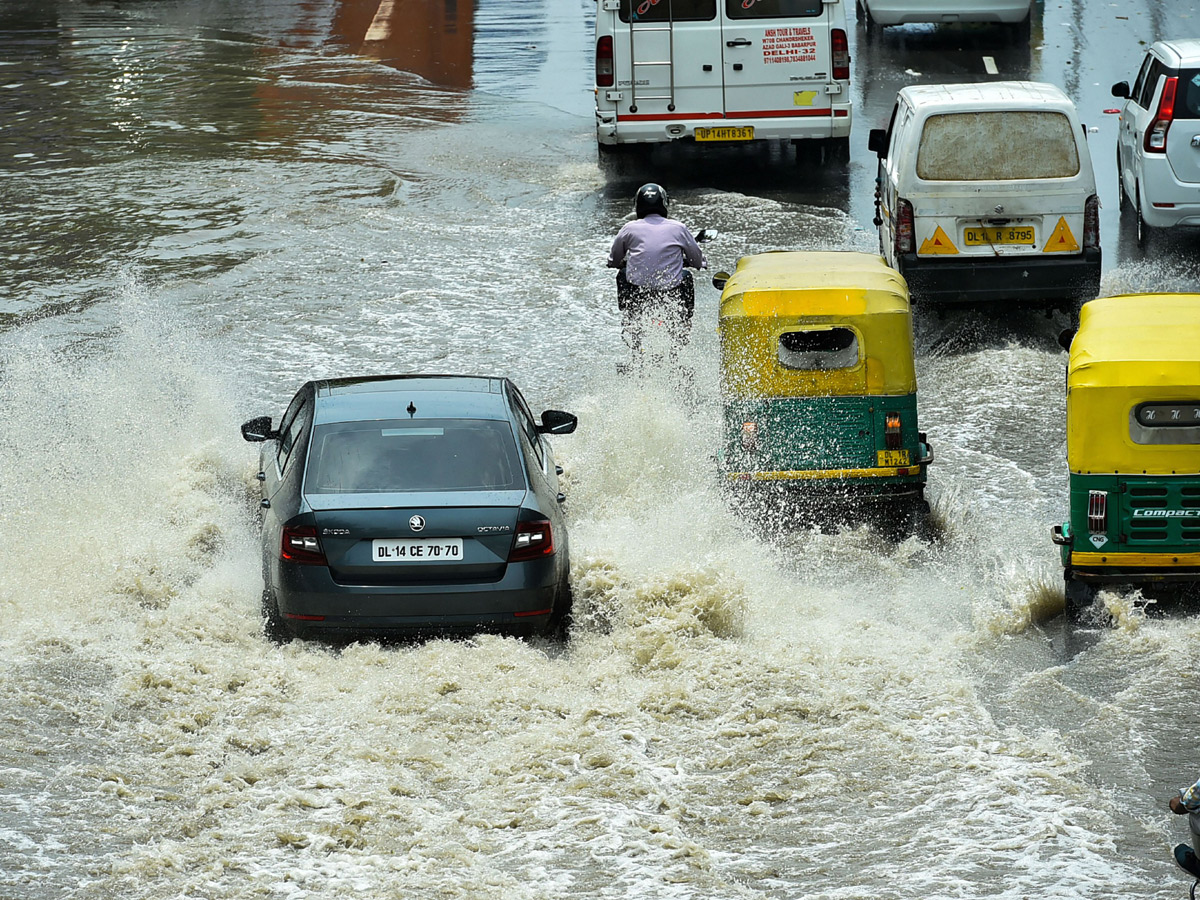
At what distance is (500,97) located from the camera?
24234 mm

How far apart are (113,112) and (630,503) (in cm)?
1507

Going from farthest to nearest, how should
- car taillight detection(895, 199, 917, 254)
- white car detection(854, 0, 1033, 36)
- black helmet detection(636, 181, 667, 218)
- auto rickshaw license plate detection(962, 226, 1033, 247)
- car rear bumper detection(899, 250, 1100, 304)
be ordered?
white car detection(854, 0, 1033, 36)
car taillight detection(895, 199, 917, 254)
auto rickshaw license plate detection(962, 226, 1033, 247)
car rear bumper detection(899, 250, 1100, 304)
black helmet detection(636, 181, 667, 218)

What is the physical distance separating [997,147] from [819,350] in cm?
412

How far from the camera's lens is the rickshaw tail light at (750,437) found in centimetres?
1052

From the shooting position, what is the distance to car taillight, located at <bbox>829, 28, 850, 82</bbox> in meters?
18.3

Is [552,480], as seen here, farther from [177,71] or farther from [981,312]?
[177,71]

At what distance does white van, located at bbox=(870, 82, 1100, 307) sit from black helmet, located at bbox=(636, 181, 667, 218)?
2.21 meters

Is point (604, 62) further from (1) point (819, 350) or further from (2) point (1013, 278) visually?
(1) point (819, 350)

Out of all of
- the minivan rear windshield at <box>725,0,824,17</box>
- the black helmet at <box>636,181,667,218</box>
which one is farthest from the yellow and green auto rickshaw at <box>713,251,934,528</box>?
the minivan rear windshield at <box>725,0,824,17</box>

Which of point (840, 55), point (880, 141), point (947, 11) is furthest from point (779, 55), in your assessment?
point (947, 11)

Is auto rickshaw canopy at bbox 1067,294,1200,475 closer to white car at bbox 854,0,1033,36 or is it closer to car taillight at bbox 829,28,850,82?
car taillight at bbox 829,28,850,82

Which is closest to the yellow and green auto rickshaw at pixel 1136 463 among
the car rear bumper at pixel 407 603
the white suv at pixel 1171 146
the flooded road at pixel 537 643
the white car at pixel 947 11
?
the flooded road at pixel 537 643

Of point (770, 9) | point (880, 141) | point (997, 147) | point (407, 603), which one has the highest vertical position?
point (770, 9)

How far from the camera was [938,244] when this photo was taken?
14.0 metres
